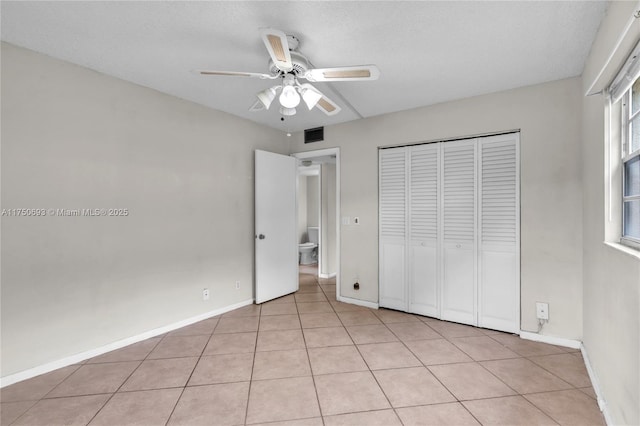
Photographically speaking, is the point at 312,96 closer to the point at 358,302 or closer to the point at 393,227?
the point at 393,227

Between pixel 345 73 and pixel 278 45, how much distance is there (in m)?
0.43

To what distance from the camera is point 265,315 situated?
133 inches

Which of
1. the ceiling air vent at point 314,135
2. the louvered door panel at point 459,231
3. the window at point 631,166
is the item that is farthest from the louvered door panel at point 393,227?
the window at point 631,166

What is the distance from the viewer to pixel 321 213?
521 centimetres

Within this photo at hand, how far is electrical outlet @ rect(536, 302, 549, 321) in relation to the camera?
2.63m

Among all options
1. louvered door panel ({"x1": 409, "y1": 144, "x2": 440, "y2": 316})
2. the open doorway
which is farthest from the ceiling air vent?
louvered door panel ({"x1": 409, "y1": 144, "x2": 440, "y2": 316})

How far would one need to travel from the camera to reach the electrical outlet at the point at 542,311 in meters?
2.63

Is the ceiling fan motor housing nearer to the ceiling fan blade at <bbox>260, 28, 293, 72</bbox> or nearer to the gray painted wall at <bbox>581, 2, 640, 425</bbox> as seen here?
the ceiling fan blade at <bbox>260, 28, 293, 72</bbox>

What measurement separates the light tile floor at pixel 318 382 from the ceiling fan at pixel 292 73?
6.41 ft

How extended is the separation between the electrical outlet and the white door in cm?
284

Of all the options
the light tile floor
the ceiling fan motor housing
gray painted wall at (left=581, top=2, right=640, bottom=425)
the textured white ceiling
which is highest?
the textured white ceiling

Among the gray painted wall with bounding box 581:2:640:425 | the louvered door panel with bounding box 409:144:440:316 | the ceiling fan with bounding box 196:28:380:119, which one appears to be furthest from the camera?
the louvered door panel with bounding box 409:144:440:316

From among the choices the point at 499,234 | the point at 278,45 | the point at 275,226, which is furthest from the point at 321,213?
the point at 278,45

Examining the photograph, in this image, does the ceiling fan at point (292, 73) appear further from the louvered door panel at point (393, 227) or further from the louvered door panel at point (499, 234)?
the louvered door panel at point (499, 234)
